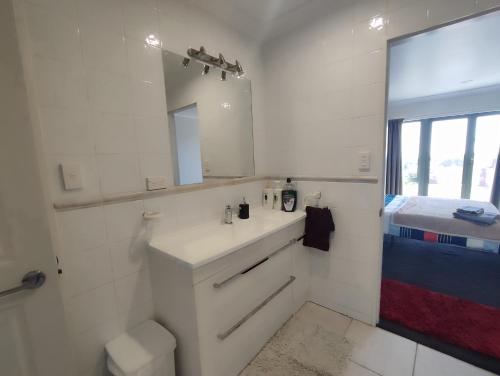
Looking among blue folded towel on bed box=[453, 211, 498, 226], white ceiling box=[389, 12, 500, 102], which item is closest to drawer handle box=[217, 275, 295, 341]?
white ceiling box=[389, 12, 500, 102]

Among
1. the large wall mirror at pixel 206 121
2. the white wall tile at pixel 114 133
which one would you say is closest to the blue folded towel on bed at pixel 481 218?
the large wall mirror at pixel 206 121

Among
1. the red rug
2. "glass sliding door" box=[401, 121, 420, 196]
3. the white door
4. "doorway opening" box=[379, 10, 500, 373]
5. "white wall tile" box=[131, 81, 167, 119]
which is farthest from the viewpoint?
"glass sliding door" box=[401, 121, 420, 196]

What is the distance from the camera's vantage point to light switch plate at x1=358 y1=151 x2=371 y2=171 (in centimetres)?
155

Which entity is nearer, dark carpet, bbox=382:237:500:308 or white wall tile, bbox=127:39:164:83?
white wall tile, bbox=127:39:164:83

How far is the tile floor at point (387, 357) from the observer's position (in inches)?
52.5

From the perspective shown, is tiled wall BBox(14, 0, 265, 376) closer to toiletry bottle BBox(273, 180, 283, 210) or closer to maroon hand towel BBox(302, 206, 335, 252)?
toiletry bottle BBox(273, 180, 283, 210)

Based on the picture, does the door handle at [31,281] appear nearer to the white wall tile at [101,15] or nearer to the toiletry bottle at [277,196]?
the white wall tile at [101,15]

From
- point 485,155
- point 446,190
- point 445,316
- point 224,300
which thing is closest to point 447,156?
point 485,155

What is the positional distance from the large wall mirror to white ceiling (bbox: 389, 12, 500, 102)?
1.18m

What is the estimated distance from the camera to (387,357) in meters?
1.44

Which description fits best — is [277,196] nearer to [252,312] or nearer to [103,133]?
[252,312]

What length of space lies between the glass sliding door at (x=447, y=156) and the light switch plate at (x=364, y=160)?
164 inches

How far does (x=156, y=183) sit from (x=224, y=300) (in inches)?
30.3

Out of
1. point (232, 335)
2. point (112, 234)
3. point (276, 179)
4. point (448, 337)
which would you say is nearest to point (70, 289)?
point (112, 234)
